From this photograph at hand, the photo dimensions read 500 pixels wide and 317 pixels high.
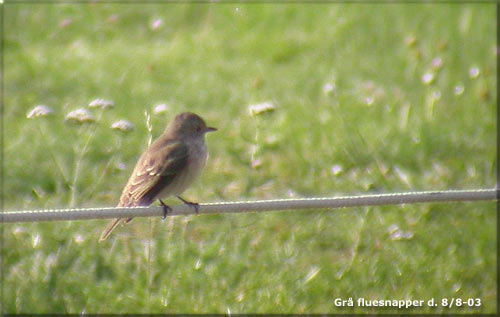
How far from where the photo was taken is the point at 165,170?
5551 mm

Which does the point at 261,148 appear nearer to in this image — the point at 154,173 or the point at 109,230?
the point at 154,173

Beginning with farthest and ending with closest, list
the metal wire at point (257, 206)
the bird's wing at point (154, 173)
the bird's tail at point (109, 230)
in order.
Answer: the bird's wing at point (154, 173)
the bird's tail at point (109, 230)
the metal wire at point (257, 206)

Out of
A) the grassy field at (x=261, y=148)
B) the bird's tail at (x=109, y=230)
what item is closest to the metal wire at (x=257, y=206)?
the bird's tail at (x=109, y=230)

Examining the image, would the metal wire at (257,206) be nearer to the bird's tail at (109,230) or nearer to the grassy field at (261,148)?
the bird's tail at (109,230)

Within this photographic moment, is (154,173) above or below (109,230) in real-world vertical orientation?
above

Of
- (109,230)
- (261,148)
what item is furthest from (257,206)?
(261,148)

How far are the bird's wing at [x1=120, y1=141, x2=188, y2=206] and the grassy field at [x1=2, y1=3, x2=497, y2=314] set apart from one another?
23cm

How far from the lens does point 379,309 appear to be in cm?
518

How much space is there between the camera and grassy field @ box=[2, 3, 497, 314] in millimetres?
5359

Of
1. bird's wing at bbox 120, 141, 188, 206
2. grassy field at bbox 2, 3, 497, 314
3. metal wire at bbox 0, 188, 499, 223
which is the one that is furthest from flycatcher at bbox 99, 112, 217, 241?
metal wire at bbox 0, 188, 499, 223

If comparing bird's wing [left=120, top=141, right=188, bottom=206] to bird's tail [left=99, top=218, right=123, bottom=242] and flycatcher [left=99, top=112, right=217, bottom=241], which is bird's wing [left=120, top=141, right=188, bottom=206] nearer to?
flycatcher [left=99, top=112, right=217, bottom=241]

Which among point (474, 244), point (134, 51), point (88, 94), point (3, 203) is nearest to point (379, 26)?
point (134, 51)

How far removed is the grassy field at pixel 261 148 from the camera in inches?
211

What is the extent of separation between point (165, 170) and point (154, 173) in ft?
0.24
